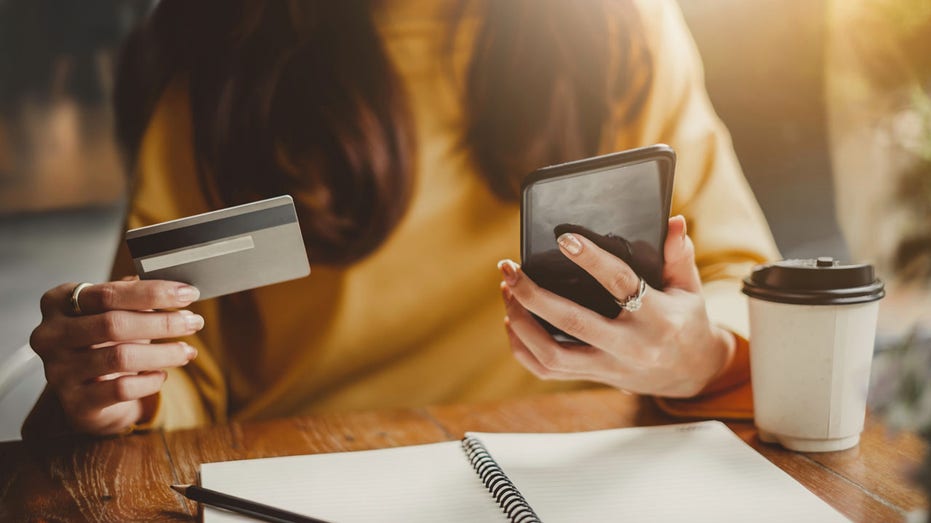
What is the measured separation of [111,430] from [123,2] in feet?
2.87

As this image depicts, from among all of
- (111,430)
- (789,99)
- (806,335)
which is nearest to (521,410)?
(806,335)

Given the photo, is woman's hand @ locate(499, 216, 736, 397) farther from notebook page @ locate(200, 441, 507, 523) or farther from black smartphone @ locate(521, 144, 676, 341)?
notebook page @ locate(200, 441, 507, 523)

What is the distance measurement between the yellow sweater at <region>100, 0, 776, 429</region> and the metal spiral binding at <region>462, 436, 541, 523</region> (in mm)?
536

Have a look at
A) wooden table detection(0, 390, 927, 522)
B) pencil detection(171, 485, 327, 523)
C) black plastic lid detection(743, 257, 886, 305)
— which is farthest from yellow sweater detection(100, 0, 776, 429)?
pencil detection(171, 485, 327, 523)

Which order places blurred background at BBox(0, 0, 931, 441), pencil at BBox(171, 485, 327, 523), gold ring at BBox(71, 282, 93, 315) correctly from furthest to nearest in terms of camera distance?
1. blurred background at BBox(0, 0, 931, 441)
2. gold ring at BBox(71, 282, 93, 315)
3. pencil at BBox(171, 485, 327, 523)

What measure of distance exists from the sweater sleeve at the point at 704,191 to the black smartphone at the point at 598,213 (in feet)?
0.50

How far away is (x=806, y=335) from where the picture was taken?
71cm

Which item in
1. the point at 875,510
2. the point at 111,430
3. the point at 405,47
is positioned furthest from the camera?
the point at 405,47

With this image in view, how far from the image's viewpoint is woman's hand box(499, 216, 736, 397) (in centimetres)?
77

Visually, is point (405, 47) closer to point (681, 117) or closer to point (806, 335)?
point (681, 117)

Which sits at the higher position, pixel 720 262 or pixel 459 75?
pixel 459 75

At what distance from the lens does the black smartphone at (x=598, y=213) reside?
0.75m

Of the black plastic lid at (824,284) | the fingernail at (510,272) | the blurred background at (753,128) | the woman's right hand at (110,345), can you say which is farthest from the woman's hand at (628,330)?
the blurred background at (753,128)

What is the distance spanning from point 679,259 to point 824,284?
0.15m
